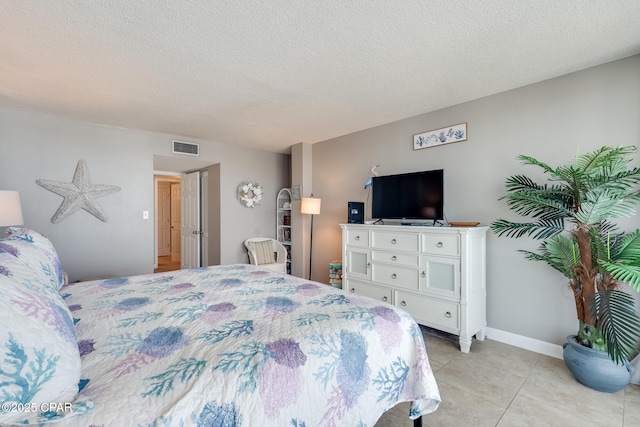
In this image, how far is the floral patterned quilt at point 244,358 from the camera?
0.86 m

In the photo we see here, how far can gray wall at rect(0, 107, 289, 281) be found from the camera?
3.21m

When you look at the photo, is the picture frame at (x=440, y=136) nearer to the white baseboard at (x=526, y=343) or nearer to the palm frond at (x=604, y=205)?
the palm frond at (x=604, y=205)

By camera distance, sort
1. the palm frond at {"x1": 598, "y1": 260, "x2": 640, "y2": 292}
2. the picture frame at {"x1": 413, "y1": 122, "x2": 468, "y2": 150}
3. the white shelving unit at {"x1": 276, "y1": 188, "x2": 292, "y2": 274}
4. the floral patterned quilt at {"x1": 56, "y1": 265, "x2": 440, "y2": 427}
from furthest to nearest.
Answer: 1. the white shelving unit at {"x1": 276, "y1": 188, "x2": 292, "y2": 274}
2. the picture frame at {"x1": 413, "y1": 122, "x2": 468, "y2": 150}
3. the palm frond at {"x1": 598, "y1": 260, "x2": 640, "y2": 292}
4. the floral patterned quilt at {"x1": 56, "y1": 265, "x2": 440, "y2": 427}

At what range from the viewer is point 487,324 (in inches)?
112

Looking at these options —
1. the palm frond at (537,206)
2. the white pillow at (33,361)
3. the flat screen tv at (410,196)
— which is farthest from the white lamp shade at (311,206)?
the white pillow at (33,361)

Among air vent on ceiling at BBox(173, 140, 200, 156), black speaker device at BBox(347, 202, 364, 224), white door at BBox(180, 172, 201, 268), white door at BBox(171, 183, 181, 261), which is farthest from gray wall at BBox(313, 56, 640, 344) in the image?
white door at BBox(171, 183, 181, 261)

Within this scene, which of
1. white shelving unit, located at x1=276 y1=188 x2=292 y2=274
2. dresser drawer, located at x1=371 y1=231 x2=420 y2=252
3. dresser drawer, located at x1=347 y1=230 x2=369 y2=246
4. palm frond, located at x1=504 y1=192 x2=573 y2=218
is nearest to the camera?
palm frond, located at x1=504 y1=192 x2=573 y2=218

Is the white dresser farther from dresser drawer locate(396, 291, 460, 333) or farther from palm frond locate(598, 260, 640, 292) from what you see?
palm frond locate(598, 260, 640, 292)

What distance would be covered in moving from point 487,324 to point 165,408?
2.97m

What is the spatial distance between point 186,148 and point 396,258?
3.36 meters

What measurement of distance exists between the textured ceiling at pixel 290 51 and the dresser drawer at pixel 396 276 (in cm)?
173

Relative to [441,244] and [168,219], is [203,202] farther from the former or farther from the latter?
[441,244]

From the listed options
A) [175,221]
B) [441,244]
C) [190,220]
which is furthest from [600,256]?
[175,221]

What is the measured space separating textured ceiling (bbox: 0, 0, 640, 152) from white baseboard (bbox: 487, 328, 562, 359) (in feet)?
7.51
